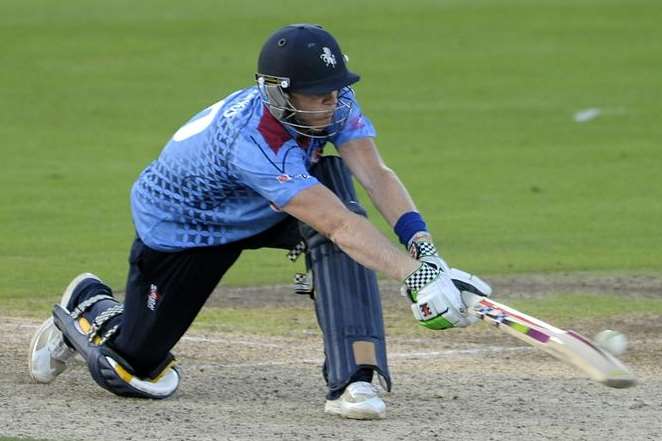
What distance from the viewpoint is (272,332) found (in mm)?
9500

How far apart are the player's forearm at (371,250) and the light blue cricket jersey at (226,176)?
265 millimetres

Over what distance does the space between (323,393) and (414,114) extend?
543 inches

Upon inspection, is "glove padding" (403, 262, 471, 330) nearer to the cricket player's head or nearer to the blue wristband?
the blue wristband

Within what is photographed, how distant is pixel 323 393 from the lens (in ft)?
24.8

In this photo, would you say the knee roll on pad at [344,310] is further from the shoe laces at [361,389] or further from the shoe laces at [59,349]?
the shoe laces at [59,349]

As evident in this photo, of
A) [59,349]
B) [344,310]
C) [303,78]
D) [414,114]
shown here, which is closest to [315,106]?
[303,78]

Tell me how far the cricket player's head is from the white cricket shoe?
1.15 m

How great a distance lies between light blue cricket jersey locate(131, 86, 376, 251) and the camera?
21.8 feet

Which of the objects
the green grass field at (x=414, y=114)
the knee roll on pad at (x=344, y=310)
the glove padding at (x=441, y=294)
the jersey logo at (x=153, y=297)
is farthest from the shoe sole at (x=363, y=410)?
the green grass field at (x=414, y=114)

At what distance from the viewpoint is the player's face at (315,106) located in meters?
6.81

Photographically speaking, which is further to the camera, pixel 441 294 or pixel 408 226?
pixel 408 226

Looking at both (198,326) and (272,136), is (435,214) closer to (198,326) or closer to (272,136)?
(198,326)

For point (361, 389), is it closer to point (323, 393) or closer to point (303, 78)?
point (323, 393)

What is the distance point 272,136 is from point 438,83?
55.7 ft
